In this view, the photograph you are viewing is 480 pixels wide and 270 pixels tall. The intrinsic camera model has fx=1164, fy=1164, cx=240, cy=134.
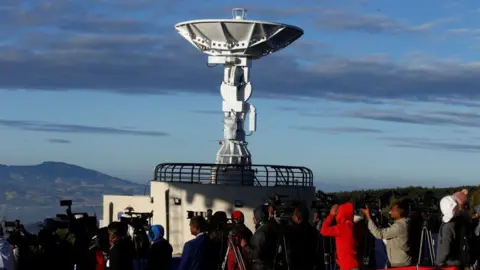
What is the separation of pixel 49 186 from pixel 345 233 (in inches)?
2859

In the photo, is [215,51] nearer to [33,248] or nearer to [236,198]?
[236,198]

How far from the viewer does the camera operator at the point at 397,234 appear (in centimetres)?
1714

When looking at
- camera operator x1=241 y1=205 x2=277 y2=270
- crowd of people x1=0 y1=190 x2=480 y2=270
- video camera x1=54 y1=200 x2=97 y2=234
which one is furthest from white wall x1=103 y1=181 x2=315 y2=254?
camera operator x1=241 y1=205 x2=277 y2=270

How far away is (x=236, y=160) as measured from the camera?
4756 centimetres

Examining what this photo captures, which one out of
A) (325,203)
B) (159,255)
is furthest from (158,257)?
(325,203)

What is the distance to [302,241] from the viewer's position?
1725cm

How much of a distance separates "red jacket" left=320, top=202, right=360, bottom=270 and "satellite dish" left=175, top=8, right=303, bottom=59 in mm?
29499

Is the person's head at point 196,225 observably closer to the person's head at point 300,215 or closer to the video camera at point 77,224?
the person's head at point 300,215

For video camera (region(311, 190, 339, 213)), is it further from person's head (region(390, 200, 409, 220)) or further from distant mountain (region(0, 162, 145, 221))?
distant mountain (region(0, 162, 145, 221))

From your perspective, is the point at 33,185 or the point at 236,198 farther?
the point at 33,185

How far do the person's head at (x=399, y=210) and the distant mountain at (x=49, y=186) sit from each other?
52.6m

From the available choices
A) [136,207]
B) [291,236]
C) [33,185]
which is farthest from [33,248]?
[33,185]

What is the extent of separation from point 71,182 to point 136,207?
161 ft

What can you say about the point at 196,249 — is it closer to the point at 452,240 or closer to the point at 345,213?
the point at 345,213
